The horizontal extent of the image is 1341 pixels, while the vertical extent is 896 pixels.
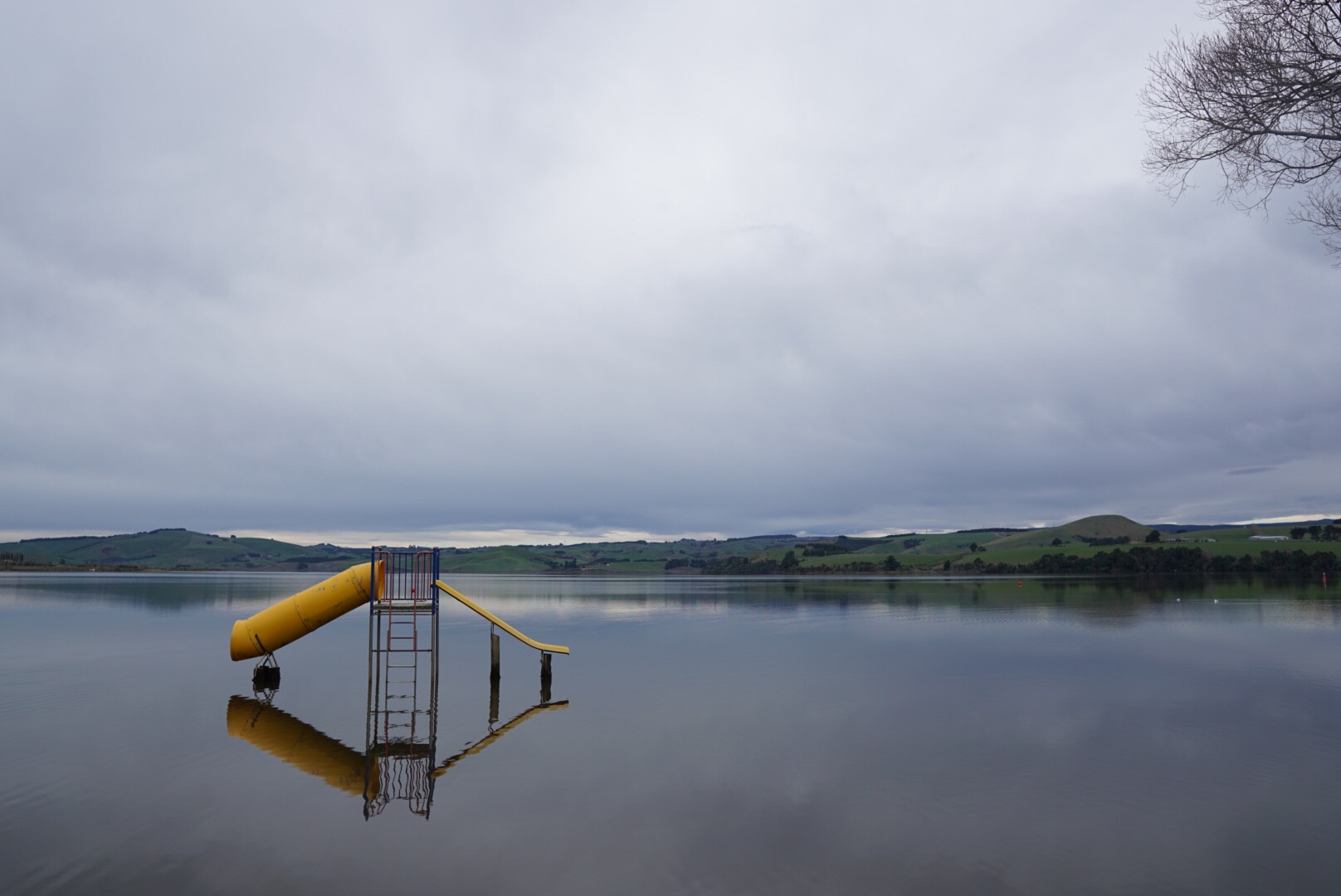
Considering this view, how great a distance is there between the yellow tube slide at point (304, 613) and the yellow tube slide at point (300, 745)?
109 inches

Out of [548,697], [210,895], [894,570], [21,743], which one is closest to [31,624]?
[21,743]

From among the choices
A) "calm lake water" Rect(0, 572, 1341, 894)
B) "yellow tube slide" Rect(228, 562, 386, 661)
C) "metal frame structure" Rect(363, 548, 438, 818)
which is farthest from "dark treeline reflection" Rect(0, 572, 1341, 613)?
"metal frame structure" Rect(363, 548, 438, 818)

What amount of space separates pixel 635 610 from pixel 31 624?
4240 cm

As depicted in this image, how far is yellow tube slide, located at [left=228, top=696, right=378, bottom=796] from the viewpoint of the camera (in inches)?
697

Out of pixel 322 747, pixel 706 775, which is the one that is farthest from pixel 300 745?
pixel 706 775

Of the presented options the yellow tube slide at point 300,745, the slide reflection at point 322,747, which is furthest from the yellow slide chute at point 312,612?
the yellow tube slide at point 300,745

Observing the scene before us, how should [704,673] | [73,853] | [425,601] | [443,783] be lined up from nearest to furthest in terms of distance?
[73,853]
[443,783]
[425,601]
[704,673]

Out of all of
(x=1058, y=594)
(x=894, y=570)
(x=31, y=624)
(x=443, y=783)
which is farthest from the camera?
(x=894, y=570)

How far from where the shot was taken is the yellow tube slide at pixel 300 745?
58.1 feet

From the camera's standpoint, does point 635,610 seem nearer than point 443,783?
No

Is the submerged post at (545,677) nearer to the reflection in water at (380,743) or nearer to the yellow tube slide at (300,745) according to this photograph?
the reflection in water at (380,743)

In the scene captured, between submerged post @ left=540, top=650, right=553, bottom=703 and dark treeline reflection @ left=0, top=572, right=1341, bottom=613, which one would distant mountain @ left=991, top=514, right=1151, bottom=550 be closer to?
dark treeline reflection @ left=0, top=572, right=1341, bottom=613

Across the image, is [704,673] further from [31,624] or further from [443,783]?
[31,624]

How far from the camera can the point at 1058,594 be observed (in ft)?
268
